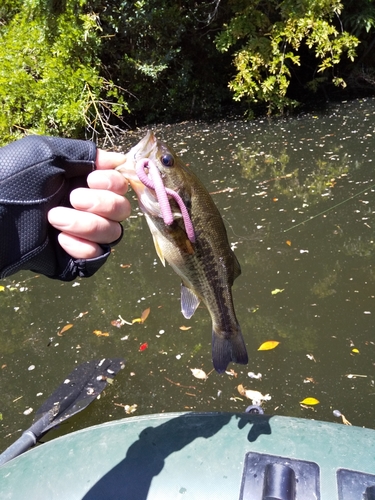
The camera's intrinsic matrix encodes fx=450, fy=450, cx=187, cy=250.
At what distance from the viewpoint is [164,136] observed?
9766mm

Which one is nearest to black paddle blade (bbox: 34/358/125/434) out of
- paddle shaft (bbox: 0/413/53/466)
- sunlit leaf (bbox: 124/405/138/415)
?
paddle shaft (bbox: 0/413/53/466)

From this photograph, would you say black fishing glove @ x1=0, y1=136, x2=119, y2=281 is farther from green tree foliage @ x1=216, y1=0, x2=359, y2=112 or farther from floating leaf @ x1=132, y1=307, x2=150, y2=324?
green tree foliage @ x1=216, y1=0, x2=359, y2=112

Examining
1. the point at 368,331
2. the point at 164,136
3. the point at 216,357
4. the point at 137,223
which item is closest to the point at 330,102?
the point at 164,136

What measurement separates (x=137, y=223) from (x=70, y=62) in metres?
5.35

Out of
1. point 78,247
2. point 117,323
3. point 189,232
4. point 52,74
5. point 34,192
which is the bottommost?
point 117,323

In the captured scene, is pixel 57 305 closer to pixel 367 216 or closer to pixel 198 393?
pixel 198 393

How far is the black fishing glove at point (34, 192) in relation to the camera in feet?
4.86

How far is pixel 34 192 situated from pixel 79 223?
182 mm

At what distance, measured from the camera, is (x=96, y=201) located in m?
1.52

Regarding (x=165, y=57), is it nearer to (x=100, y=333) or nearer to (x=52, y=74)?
(x=52, y=74)

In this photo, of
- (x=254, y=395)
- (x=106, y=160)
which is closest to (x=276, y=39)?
(x=254, y=395)

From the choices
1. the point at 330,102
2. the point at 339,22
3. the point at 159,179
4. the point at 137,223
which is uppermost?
the point at 159,179

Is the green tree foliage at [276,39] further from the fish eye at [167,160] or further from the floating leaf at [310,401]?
the fish eye at [167,160]

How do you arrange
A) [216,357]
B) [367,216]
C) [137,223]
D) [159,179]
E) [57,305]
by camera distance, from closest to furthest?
1. [159,179]
2. [216,357]
3. [57,305]
4. [367,216]
5. [137,223]
